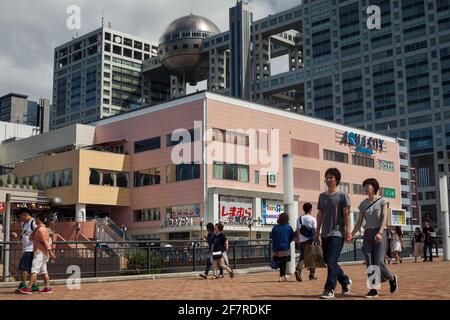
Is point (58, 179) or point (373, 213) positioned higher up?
point (58, 179)

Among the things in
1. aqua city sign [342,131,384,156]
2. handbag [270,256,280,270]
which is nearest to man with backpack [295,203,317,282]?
handbag [270,256,280,270]

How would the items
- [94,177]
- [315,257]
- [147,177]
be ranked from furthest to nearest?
[147,177]
[94,177]
[315,257]

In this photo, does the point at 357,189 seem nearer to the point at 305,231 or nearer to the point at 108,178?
the point at 108,178

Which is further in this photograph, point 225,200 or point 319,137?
point 319,137

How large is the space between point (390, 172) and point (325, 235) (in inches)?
2453

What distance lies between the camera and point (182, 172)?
169 feet

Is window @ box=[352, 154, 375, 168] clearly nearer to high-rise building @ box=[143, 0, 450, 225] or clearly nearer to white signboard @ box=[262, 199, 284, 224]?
white signboard @ box=[262, 199, 284, 224]

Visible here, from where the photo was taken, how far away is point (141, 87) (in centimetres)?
16925

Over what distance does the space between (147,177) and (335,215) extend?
46005mm

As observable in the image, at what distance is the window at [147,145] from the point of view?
53625 millimetres

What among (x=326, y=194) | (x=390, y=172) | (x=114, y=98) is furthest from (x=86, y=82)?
(x=326, y=194)

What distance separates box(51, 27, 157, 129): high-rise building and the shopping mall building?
4021 inches

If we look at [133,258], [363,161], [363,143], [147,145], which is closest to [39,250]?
[133,258]
